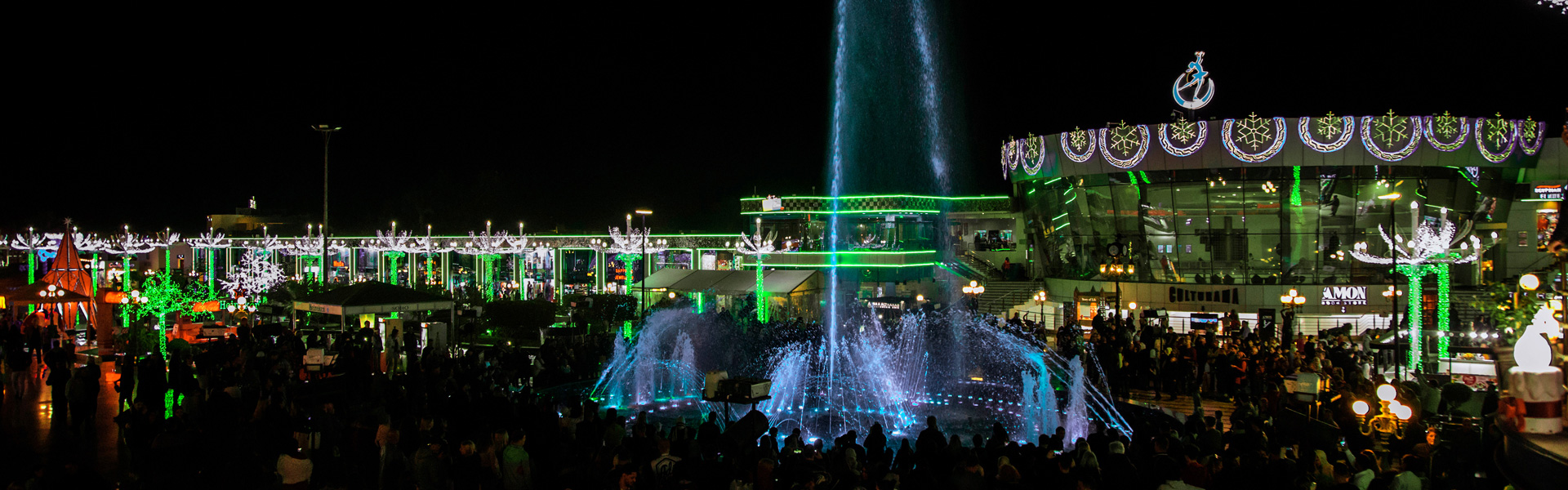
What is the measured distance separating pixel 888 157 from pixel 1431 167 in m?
22.9

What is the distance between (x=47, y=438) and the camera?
12.4m

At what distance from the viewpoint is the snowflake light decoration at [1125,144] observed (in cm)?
3114

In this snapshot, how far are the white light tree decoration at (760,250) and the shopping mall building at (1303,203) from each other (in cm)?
1032

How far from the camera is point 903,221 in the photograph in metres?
40.1

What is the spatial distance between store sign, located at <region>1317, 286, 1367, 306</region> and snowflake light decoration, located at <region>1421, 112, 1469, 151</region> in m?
5.00

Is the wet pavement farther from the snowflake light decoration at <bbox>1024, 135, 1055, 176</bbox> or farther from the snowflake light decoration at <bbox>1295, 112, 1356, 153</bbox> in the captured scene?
the snowflake light decoration at <bbox>1295, 112, 1356, 153</bbox>

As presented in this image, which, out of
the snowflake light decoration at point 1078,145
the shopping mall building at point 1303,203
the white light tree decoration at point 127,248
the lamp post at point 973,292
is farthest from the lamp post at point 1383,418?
the white light tree decoration at point 127,248

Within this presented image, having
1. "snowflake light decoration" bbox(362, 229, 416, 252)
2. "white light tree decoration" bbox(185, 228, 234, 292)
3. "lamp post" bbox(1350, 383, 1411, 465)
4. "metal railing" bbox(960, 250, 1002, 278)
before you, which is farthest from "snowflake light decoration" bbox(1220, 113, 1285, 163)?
"white light tree decoration" bbox(185, 228, 234, 292)

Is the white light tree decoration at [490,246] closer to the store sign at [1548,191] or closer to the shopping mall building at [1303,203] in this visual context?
the shopping mall building at [1303,203]

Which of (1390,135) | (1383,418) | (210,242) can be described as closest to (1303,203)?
(1390,135)

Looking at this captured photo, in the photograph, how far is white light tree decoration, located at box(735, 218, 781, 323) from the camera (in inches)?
1287

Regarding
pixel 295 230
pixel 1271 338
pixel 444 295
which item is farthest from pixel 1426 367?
pixel 295 230

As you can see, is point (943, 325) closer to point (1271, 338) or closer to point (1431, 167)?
point (1271, 338)

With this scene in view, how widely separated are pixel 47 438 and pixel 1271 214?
32316 mm
